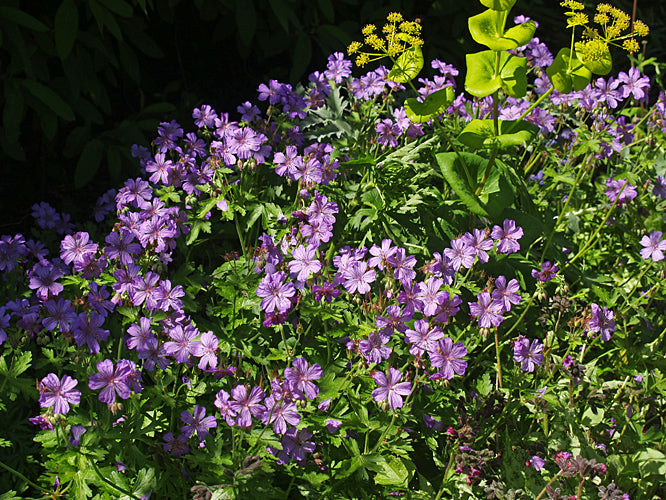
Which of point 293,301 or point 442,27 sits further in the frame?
point 442,27

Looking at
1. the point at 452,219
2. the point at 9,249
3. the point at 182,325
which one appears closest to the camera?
the point at 182,325

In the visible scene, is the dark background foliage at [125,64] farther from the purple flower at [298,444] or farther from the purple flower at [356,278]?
the purple flower at [298,444]

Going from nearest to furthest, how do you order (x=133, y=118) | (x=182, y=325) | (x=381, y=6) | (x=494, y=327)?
(x=182, y=325) < (x=494, y=327) < (x=133, y=118) < (x=381, y=6)

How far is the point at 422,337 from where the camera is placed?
1792 mm

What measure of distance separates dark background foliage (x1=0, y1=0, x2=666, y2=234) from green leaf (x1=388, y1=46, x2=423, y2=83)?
1387mm

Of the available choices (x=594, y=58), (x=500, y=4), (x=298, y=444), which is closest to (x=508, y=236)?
(x=594, y=58)

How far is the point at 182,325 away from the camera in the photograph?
188cm

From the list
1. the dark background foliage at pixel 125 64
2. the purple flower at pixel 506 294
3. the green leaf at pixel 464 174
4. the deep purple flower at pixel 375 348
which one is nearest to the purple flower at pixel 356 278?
the deep purple flower at pixel 375 348

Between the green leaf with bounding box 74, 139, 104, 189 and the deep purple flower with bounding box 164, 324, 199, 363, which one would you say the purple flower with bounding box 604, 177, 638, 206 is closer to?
the deep purple flower with bounding box 164, 324, 199, 363

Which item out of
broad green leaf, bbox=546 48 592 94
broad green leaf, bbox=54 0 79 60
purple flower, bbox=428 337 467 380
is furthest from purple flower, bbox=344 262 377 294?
broad green leaf, bbox=54 0 79 60

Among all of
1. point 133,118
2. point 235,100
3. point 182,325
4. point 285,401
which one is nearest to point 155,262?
point 182,325

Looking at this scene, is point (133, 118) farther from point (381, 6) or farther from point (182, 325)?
point (182, 325)

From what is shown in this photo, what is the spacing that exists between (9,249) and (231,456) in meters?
1.34

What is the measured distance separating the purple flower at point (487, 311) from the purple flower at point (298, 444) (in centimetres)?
62
